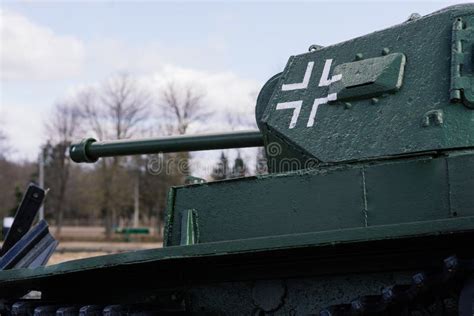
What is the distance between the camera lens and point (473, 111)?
16.7ft

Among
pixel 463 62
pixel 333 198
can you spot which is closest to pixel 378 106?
pixel 463 62

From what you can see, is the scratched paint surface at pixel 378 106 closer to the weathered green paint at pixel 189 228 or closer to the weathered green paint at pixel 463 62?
the weathered green paint at pixel 463 62

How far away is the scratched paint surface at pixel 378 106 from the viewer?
16.8 feet

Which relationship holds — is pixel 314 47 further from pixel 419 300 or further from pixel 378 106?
pixel 419 300

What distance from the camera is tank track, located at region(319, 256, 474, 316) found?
4.18m

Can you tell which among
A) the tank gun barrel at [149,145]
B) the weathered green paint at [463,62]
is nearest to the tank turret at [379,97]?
the weathered green paint at [463,62]

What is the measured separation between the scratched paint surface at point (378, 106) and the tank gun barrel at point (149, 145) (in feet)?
5.96

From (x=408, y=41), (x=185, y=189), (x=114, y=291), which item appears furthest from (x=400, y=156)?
(x=114, y=291)

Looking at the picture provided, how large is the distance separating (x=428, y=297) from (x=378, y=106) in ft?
5.04

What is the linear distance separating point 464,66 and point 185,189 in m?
2.17

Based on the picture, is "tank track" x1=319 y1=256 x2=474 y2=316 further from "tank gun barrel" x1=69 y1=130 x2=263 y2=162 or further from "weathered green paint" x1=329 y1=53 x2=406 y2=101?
"tank gun barrel" x1=69 y1=130 x2=263 y2=162

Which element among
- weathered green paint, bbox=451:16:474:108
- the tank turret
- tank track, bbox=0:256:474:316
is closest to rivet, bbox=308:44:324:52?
the tank turret

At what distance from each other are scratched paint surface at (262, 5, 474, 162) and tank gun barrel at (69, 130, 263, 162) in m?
1.82

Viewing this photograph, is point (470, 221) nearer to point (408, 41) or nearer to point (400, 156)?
point (400, 156)
